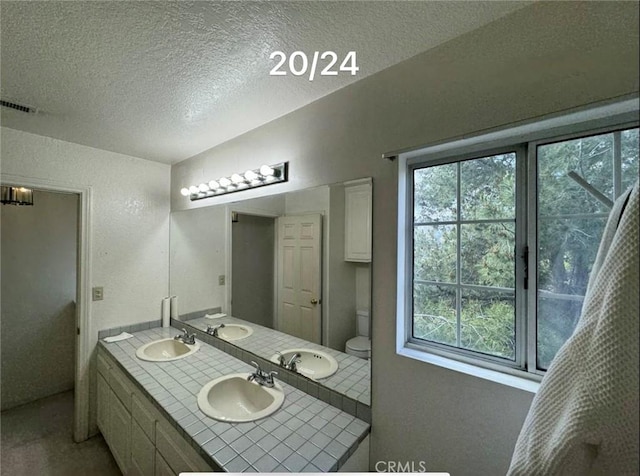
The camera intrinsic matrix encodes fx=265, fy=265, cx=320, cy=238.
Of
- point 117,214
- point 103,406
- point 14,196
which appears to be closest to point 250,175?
point 117,214

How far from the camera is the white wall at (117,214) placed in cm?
174

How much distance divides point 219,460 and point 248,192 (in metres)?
1.31

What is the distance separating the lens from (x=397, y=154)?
101 cm

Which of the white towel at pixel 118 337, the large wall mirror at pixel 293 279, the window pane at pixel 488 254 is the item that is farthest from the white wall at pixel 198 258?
the window pane at pixel 488 254

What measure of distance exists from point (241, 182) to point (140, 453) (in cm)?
154

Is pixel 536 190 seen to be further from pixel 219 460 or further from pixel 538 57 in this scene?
pixel 219 460

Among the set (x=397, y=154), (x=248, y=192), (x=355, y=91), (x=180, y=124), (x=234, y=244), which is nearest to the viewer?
(x=397, y=154)

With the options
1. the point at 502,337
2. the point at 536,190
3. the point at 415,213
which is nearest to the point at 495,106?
the point at 536,190

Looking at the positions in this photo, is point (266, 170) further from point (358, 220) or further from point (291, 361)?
point (291, 361)

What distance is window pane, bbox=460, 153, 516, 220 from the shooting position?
905 millimetres

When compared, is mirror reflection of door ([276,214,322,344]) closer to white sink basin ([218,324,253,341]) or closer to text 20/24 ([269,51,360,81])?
white sink basin ([218,324,253,341])

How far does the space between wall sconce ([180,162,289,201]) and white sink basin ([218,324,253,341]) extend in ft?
2.98

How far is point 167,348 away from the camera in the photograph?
199cm

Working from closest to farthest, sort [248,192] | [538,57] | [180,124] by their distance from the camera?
[538,57]
[180,124]
[248,192]
